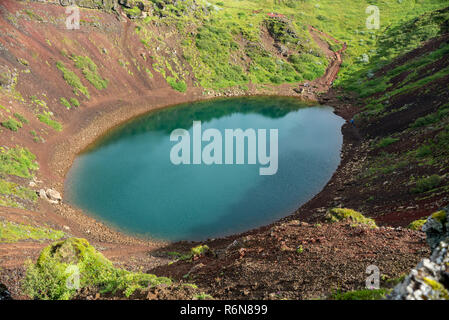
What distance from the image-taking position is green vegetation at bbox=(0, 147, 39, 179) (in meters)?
→ 34.6

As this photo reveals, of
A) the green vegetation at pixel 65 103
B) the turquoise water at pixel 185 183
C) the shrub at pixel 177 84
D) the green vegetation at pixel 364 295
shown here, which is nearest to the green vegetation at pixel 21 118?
the turquoise water at pixel 185 183

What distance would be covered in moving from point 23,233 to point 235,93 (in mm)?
58609

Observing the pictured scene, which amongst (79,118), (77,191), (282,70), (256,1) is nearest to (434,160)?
(77,191)

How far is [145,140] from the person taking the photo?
5309cm

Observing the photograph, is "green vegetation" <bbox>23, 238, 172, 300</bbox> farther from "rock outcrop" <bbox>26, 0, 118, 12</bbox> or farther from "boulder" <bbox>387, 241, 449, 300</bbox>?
"rock outcrop" <bbox>26, 0, 118, 12</bbox>

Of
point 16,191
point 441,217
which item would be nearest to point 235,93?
point 16,191

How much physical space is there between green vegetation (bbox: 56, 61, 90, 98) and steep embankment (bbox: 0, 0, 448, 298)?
241 millimetres

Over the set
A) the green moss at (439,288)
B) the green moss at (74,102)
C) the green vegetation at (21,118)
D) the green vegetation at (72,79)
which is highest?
the green vegetation at (72,79)

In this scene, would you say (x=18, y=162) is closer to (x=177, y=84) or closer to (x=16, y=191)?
(x=16, y=191)

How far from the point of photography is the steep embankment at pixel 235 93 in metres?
17.2

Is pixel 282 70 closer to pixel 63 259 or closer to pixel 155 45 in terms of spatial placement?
pixel 155 45

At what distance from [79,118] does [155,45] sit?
29.9 metres

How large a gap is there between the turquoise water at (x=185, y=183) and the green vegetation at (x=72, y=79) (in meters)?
10.0

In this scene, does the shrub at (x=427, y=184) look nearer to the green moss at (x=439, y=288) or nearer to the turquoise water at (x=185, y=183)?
the turquoise water at (x=185, y=183)
